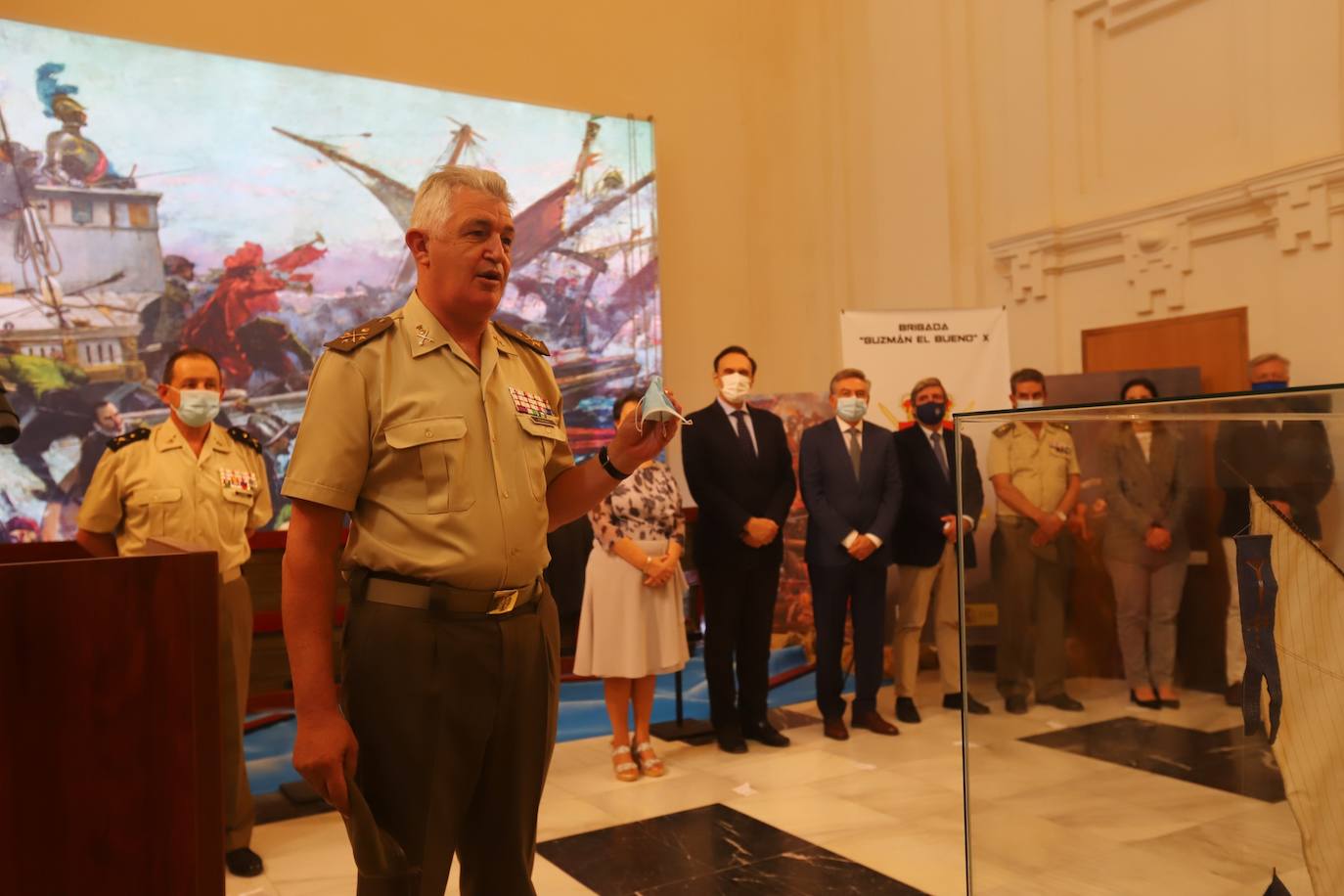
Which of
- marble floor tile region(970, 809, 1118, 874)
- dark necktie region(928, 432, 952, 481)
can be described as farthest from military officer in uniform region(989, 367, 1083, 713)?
dark necktie region(928, 432, 952, 481)

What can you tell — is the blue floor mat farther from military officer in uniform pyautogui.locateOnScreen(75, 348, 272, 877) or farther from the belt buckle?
the belt buckle

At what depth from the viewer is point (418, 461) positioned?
170 cm

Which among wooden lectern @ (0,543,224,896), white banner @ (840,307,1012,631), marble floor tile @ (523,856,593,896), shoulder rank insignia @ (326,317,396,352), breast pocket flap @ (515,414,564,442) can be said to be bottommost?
marble floor tile @ (523,856,593,896)

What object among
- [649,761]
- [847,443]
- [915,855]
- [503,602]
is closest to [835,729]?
[649,761]

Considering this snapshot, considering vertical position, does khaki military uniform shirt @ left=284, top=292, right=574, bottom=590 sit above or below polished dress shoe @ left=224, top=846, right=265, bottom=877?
above

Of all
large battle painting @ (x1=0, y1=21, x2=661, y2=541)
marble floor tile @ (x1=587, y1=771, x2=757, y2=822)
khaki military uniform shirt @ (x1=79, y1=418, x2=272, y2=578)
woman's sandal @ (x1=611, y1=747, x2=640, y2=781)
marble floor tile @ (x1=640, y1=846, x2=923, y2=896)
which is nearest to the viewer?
marble floor tile @ (x1=640, y1=846, x2=923, y2=896)

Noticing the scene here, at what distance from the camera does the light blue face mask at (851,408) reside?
522cm

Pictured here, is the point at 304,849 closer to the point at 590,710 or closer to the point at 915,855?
the point at 915,855

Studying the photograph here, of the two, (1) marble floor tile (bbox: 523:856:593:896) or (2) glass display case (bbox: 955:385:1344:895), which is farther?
(1) marble floor tile (bbox: 523:856:593:896)

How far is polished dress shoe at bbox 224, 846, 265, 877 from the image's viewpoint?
11.2 ft

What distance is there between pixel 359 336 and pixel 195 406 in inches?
81.5

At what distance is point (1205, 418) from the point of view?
1848 millimetres

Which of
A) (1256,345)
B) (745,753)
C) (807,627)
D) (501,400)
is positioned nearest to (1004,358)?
(1256,345)

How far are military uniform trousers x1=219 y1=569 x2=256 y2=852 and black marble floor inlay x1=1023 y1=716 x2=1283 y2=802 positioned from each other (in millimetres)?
2459
